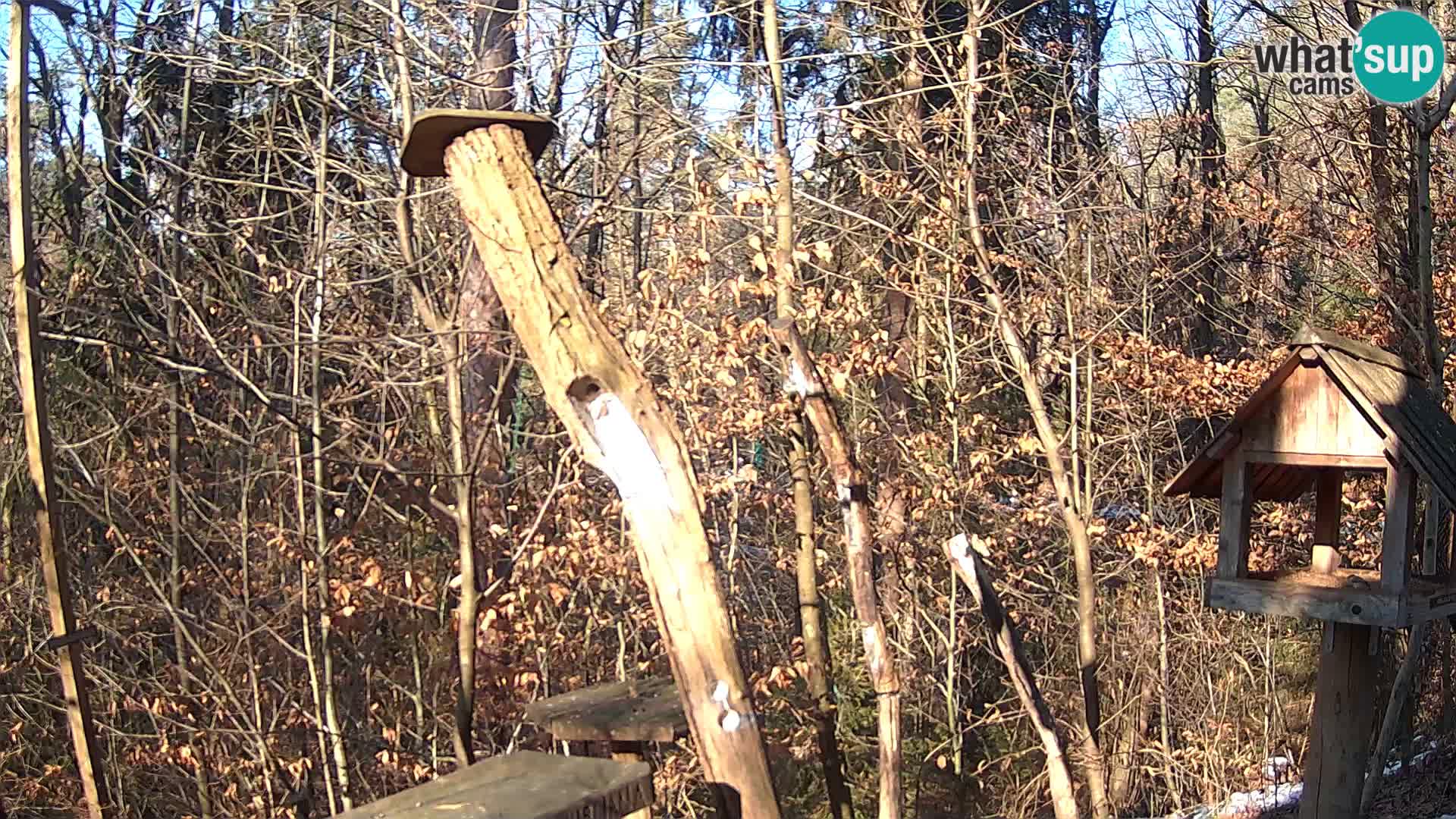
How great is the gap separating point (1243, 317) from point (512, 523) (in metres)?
6.08

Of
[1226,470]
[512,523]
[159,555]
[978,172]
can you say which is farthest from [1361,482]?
[159,555]

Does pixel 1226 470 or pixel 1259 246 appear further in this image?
pixel 1259 246

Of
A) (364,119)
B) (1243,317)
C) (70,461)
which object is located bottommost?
(70,461)

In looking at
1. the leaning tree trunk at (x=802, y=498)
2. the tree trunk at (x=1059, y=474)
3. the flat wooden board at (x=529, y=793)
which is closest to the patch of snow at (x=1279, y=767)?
the tree trunk at (x=1059, y=474)

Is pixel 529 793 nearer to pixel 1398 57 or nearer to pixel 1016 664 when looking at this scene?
pixel 1016 664

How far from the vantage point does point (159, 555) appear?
7.00 meters

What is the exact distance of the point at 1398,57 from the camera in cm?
672

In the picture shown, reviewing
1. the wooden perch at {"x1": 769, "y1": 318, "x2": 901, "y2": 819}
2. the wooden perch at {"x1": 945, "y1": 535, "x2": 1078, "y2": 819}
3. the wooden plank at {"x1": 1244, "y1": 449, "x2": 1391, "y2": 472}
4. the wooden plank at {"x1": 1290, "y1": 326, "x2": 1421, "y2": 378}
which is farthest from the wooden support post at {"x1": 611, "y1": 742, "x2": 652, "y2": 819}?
the wooden plank at {"x1": 1290, "y1": 326, "x2": 1421, "y2": 378}

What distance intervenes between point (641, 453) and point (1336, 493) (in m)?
2.52

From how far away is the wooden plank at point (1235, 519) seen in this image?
12.3 feet

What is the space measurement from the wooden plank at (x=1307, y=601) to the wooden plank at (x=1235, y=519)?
5 cm

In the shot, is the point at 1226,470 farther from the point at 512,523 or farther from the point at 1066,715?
the point at 1066,715

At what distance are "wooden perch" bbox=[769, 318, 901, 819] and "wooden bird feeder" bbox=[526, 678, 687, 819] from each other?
0.73m

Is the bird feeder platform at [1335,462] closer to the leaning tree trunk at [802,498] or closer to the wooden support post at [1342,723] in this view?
the wooden support post at [1342,723]
